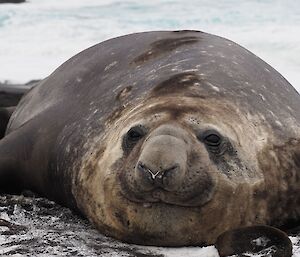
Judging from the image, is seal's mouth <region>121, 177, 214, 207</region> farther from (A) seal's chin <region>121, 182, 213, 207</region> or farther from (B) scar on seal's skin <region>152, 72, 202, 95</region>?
(B) scar on seal's skin <region>152, 72, 202, 95</region>

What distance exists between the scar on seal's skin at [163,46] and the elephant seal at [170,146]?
1cm

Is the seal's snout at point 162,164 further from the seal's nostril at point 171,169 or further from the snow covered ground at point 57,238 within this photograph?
the snow covered ground at point 57,238

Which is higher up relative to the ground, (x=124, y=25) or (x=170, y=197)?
(x=124, y=25)

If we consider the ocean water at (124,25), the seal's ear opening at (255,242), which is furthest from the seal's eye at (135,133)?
the ocean water at (124,25)

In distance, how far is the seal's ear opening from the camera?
3.91 meters

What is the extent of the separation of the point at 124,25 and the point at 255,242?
691 inches

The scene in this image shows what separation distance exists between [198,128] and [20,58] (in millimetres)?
12199

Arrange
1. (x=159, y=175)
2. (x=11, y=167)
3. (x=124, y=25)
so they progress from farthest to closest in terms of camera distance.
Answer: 1. (x=124, y=25)
2. (x=11, y=167)
3. (x=159, y=175)

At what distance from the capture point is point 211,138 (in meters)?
4.14

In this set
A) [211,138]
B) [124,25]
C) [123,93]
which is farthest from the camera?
[124,25]

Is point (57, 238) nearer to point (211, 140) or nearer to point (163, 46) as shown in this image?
point (211, 140)

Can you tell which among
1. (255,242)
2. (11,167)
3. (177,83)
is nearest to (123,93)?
(177,83)

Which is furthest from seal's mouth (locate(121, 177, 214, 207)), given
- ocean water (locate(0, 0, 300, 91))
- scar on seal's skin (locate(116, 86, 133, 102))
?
ocean water (locate(0, 0, 300, 91))

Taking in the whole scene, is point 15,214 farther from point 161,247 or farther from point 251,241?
point 251,241
